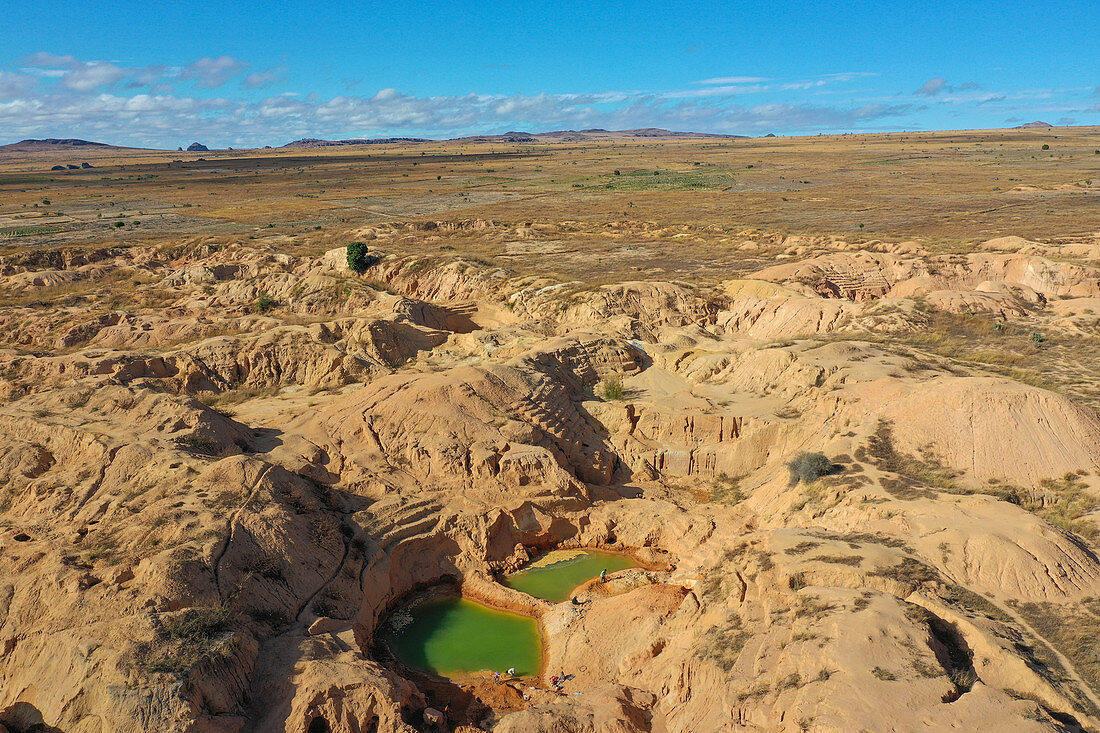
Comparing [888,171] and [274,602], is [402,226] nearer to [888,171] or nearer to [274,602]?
[274,602]

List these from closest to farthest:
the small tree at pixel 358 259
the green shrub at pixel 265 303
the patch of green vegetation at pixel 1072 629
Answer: the patch of green vegetation at pixel 1072 629, the green shrub at pixel 265 303, the small tree at pixel 358 259

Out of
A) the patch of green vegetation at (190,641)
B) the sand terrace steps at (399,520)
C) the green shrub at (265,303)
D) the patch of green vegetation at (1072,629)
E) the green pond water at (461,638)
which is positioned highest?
the green shrub at (265,303)

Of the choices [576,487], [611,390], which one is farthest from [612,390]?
[576,487]

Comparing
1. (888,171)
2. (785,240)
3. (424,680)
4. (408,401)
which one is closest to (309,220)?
(785,240)

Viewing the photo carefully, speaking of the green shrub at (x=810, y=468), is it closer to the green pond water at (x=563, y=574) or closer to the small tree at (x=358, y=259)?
the green pond water at (x=563, y=574)

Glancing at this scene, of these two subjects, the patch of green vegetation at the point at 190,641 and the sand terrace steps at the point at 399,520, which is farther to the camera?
the sand terrace steps at the point at 399,520

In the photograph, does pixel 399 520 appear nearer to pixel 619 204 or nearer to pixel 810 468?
pixel 810 468

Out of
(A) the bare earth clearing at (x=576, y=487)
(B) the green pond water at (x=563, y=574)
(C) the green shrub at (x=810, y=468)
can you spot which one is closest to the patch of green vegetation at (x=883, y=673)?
(A) the bare earth clearing at (x=576, y=487)
